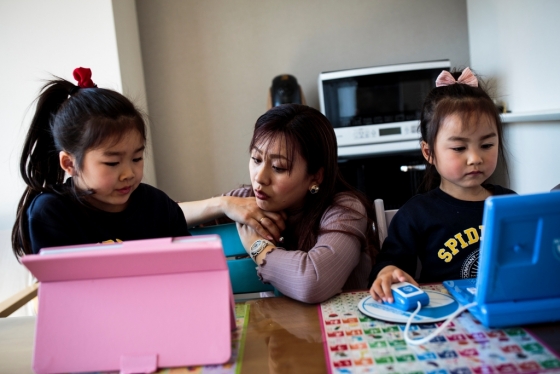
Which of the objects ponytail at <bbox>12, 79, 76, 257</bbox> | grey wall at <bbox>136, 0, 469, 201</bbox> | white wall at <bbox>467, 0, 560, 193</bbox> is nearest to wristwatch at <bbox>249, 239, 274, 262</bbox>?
ponytail at <bbox>12, 79, 76, 257</bbox>

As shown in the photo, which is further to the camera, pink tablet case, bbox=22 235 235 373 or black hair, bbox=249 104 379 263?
black hair, bbox=249 104 379 263

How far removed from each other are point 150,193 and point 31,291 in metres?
0.48

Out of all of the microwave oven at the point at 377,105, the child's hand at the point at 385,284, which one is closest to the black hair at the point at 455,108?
the child's hand at the point at 385,284

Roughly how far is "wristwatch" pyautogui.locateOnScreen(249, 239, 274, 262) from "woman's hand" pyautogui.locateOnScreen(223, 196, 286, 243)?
0.04 m

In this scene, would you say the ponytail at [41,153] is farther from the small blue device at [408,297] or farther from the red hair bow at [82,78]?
the small blue device at [408,297]

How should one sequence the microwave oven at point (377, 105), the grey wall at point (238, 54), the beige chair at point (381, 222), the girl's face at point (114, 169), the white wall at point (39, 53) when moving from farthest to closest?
1. the grey wall at point (238, 54)
2. the microwave oven at point (377, 105)
3. the white wall at point (39, 53)
4. the beige chair at point (381, 222)
5. the girl's face at point (114, 169)

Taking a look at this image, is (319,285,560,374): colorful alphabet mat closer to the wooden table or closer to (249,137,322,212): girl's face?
the wooden table

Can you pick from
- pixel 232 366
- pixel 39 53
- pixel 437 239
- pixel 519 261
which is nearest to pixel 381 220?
pixel 437 239

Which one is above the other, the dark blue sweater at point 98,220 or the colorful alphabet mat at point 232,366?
the dark blue sweater at point 98,220

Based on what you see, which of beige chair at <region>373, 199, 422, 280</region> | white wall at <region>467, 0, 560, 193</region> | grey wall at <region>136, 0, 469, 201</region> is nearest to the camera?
beige chair at <region>373, 199, 422, 280</region>

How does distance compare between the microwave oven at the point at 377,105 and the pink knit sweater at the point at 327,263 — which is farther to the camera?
the microwave oven at the point at 377,105

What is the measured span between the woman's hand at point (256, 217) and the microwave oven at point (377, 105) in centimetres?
129

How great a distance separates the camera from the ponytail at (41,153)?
1060 millimetres

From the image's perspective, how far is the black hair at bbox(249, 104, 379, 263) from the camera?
114 cm
